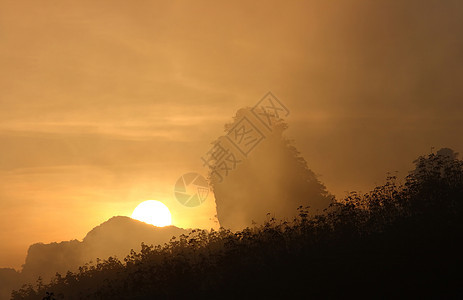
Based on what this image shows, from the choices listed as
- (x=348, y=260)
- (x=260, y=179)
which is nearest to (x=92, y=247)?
(x=260, y=179)

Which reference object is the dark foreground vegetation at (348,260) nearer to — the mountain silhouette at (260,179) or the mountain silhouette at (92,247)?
the mountain silhouette at (260,179)

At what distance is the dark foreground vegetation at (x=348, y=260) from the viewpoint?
422 inches

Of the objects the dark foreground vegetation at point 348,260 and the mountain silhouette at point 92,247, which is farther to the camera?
the mountain silhouette at point 92,247

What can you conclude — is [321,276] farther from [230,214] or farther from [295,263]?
[230,214]

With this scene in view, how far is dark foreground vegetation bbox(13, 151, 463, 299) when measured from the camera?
1073 centimetres

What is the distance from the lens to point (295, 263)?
1310 cm

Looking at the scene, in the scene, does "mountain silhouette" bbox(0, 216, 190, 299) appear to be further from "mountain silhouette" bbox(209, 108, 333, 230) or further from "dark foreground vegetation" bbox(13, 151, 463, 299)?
"dark foreground vegetation" bbox(13, 151, 463, 299)

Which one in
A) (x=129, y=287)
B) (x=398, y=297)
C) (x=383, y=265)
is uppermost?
(x=129, y=287)

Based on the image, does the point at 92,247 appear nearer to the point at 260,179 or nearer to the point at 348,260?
the point at 260,179

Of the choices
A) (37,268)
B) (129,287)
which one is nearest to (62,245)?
(37,268)

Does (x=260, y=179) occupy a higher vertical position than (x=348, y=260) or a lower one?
higher

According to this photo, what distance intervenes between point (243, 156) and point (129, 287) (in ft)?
81.2

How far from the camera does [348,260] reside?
40.3 ft

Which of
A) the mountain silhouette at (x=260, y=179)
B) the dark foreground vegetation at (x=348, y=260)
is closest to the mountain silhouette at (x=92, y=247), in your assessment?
the mountain silhouette at (x=260, y=179)
